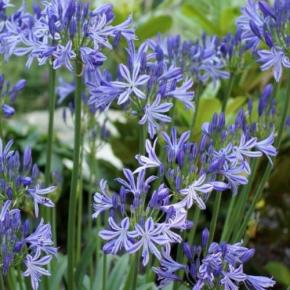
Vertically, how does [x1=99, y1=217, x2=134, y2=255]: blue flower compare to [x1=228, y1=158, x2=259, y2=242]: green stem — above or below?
above

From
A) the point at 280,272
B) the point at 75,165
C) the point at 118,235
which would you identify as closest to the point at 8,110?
the point at 75,165

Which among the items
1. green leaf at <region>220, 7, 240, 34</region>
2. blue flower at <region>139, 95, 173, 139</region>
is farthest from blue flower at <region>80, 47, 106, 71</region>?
green leaf at <region>220, 7, 240, 34</region>

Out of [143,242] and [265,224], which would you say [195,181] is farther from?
[265,224]

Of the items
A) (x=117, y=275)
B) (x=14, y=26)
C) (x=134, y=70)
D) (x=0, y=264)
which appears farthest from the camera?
(x=117, y=275)

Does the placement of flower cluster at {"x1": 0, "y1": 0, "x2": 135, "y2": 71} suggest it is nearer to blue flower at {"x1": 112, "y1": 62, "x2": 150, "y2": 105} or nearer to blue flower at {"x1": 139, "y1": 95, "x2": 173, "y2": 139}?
blue flower at {"x1": 112, "y1": 62, "x2": 150, "y2": 105}

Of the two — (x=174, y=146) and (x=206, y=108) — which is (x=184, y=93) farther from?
(x=206, y=108)

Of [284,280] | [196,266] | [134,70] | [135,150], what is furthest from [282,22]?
[135,150]

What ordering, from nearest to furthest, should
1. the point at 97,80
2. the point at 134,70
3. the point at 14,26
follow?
the point at 134,70 → the point at 97,80 → the point at 14,26
